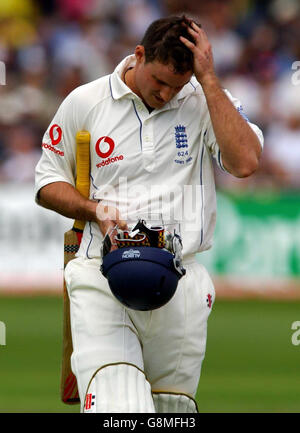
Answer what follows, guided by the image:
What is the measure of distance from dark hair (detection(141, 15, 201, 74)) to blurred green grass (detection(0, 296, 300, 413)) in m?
3.14

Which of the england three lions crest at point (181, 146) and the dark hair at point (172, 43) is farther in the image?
the england three lions crest at point (181, 146)

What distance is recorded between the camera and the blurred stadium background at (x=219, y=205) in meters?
8.56

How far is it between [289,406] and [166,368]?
2567 mm

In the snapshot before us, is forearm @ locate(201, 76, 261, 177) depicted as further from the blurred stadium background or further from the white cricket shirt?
the blurred stadium background

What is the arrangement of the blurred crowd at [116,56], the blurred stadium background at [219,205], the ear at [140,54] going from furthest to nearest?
the blurred crowd at [116,56] < the blurred stadium background at [219,205] < the ear at [140,54]

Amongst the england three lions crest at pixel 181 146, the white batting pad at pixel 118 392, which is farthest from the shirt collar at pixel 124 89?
the white batting pad at pixel 118 392

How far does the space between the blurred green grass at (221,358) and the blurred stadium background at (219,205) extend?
12 mm

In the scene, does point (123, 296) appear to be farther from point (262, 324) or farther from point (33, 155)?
point (33, 155)

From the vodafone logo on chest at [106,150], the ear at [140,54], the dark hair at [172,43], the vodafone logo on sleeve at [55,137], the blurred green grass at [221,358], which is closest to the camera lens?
the dark hair at [172,43]

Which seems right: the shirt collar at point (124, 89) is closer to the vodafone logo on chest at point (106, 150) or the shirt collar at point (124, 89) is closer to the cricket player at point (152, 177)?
the cricket player at point (152, 177)

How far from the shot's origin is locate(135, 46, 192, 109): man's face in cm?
457

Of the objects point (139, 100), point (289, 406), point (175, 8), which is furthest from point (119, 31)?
point (139, 100)

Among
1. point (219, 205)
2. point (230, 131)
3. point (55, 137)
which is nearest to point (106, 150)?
point (55, 137)

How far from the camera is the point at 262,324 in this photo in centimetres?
1100
